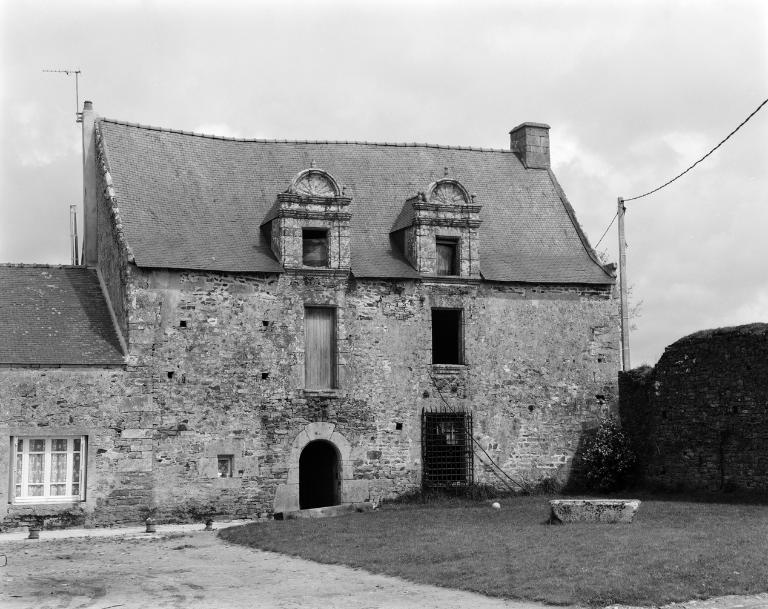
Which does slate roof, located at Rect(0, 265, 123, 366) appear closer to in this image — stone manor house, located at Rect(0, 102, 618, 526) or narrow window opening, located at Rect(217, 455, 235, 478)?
stone manor house, located at Rect(0, 102, 618, 526)

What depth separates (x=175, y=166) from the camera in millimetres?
26359

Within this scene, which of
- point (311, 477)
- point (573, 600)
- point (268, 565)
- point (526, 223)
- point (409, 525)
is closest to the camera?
point (573, 600)

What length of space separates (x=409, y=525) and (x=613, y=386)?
8927mm

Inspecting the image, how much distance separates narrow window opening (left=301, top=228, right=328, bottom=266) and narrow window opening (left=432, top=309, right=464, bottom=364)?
309cm

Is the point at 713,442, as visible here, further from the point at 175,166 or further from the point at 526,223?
the point at 175,166

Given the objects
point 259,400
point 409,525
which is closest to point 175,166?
point 259,400

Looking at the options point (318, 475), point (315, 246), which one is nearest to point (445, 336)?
point (315, 246)

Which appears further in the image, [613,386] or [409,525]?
[613,386]

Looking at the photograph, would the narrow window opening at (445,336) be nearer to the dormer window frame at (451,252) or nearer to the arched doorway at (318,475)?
the dormer window frame at (451,252)

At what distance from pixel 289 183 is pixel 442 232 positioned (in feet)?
13.2

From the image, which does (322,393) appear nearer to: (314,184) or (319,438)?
(319,438)

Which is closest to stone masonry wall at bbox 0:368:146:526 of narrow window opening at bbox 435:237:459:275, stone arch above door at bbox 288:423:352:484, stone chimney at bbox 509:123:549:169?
stone arch above door at bbox 288:423:352:484

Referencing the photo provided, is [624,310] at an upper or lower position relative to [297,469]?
upper

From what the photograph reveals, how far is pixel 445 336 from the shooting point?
2652cm
